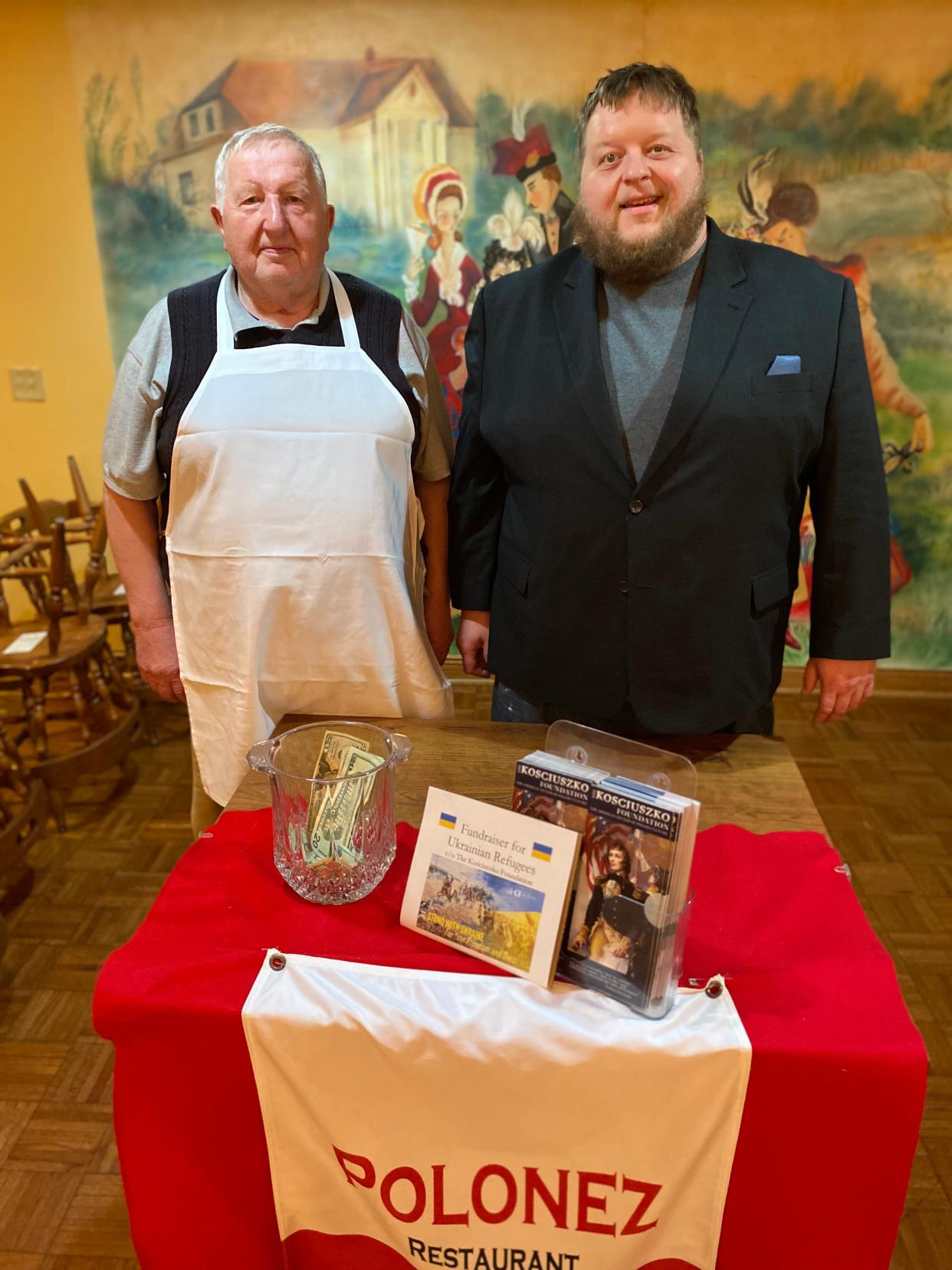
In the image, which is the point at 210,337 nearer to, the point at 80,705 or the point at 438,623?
the point at 438,623

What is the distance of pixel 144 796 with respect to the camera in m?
3.09

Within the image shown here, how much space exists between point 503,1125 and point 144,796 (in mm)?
2389

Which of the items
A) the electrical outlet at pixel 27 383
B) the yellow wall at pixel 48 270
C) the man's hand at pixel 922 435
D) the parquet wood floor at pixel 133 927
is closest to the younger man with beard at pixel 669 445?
the parquet wood floor at pixel 133 927

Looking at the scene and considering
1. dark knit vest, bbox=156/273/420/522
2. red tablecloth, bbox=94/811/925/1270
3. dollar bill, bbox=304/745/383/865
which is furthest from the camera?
dark knit vest, bbox=156/273/420/522

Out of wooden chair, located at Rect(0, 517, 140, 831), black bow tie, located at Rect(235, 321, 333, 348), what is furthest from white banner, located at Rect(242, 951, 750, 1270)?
wooden chair, located at Rect(0, 517, 140, 831)

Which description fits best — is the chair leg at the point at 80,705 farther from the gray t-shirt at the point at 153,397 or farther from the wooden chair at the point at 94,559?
the gray t-shirt at the point at 153,397

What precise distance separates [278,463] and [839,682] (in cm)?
103

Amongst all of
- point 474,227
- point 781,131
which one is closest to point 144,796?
point 474,227

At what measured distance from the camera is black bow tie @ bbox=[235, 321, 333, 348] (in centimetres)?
158

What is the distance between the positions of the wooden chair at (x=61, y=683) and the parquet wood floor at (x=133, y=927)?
7.0 inches

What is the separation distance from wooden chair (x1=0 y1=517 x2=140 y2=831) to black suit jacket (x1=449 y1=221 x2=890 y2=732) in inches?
70.0

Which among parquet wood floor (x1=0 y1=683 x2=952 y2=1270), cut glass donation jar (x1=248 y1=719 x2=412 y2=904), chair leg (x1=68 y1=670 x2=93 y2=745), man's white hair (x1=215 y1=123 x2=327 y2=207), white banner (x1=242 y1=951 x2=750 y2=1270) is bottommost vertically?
parquet wood floor (x1=0 y1=683 x2=952 y2=1270)

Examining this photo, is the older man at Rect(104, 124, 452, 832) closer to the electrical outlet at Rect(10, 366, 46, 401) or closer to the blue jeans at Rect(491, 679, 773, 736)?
the blue jeans at Rect(491, 679, 773, 736)

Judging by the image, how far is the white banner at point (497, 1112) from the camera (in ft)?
3.14
